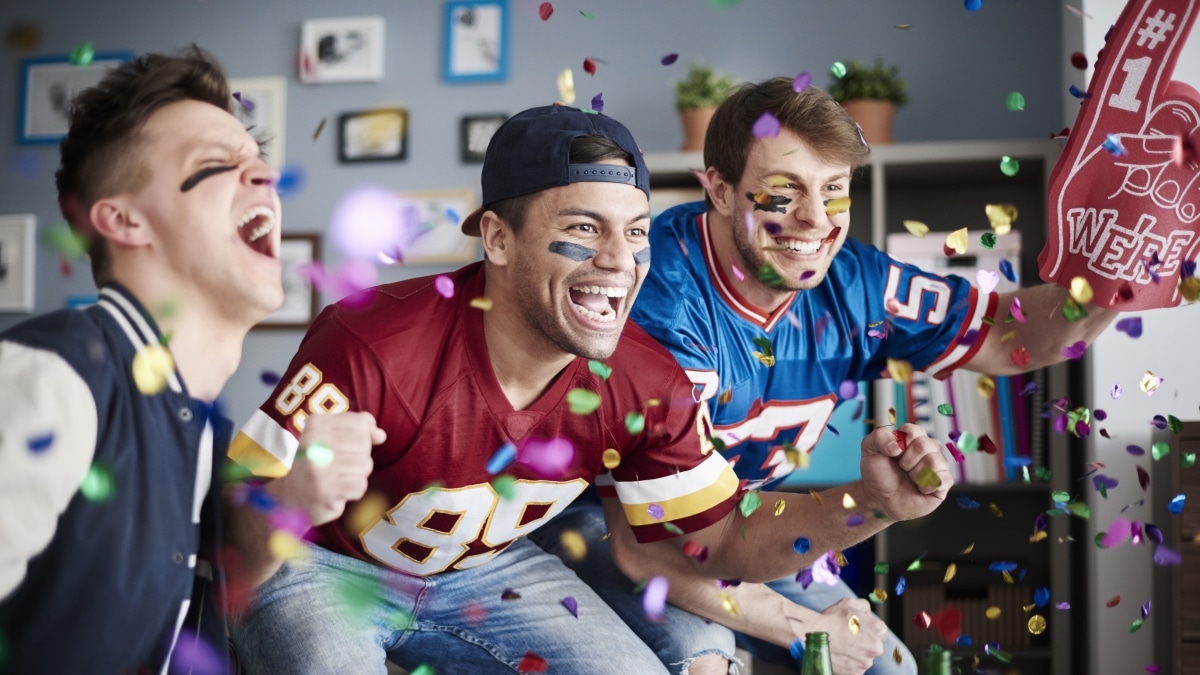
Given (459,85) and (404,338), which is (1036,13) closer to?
(459,85)

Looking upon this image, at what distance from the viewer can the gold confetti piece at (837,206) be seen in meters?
1.92

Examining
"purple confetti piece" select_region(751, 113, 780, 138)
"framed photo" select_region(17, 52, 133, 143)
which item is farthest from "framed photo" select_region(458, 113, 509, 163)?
"purple confetti piece" select_region(751, 113, 780, 138)

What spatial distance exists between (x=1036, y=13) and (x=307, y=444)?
10.2ft

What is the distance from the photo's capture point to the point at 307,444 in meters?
1.19

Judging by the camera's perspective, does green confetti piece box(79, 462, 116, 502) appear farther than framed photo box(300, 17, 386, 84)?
No

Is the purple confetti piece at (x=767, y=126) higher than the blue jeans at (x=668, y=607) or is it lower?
higher

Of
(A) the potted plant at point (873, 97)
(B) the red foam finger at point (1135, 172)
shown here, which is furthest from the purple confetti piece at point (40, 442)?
(A) the potted plant at point (873, 97)

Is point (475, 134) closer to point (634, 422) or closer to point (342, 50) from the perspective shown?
point (342, 50)

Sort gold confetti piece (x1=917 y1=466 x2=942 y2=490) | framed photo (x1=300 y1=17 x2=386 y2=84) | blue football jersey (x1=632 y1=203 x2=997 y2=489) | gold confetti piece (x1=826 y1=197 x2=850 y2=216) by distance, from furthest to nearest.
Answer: framed photo (x1=300 y1=17 x2=386 y2=84)
blue football jersey (x1=632 y1=203 x2=997 y2=489)
gold confetti piece (x1=826 y1=197 x2=850 y2=216)
gold confetti piece (x1=917 y1=466 x2=942 y2=490)

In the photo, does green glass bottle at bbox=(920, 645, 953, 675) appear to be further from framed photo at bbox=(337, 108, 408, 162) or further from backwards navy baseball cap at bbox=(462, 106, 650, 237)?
framed photo at bbox=(337, 108, 408, 162)

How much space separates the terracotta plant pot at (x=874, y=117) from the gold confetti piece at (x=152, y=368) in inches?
98.8

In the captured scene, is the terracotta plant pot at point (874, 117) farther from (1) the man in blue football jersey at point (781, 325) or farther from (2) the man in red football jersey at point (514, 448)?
(2) the man in red football jersey at point (514, 448)

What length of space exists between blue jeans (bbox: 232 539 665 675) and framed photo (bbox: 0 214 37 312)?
9.45 feet

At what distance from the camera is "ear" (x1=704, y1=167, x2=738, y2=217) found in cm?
213
